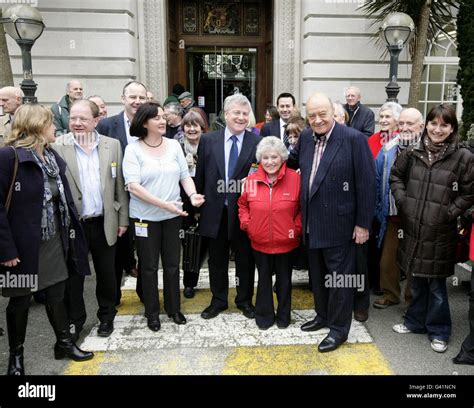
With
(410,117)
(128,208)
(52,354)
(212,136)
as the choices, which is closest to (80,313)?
(52,354)

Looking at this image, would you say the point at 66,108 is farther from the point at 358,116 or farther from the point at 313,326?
the point at 313,326

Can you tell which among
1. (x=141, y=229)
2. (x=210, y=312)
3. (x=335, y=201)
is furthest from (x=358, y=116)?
(x=141, y=229)

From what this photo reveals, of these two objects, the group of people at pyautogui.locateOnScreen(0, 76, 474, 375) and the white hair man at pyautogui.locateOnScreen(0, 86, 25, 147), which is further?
the white hair man at pyautogui.locateOnScreen(0, 86, 25, 147)

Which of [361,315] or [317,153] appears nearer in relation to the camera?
[317,153]

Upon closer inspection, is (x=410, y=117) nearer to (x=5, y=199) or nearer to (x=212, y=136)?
(x=212, y=136)

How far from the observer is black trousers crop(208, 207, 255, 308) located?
4.25m

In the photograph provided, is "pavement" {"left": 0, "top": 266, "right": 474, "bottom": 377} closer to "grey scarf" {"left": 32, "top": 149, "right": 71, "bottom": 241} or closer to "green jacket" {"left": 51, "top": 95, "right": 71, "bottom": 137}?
"grey scarf" {"left": 32, "top": 149, "right": 71, "bottom": 241}

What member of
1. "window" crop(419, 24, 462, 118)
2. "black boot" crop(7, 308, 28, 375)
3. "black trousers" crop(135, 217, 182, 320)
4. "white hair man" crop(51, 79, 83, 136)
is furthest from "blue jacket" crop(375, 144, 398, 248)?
"window" crop(419, 24, 462, 118)

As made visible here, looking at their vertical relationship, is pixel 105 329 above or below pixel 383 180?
below

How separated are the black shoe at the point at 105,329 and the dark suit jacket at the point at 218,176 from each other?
3.97 feet

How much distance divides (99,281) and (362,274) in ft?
7.87

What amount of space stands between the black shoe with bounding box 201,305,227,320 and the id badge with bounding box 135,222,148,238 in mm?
1067

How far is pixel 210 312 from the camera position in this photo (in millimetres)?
4391

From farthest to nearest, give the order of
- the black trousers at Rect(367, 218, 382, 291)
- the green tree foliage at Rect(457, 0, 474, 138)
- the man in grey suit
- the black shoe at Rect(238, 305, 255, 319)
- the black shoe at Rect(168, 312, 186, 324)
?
the green tree foliage at Rect(457, 0, 474, 138)
the black trousers at Rect(367, 218, 382, 291)
the black shoe at Rect(238, 305, 255, 319)
the black shoe at Rect(168, 312, 186, 324)
the man in grey suit
